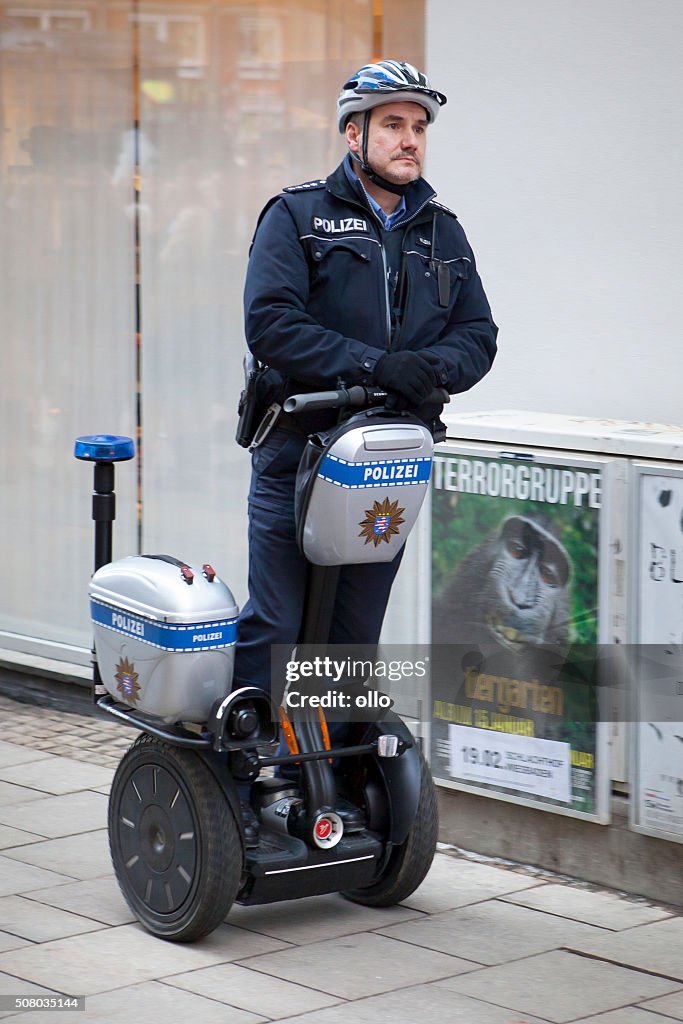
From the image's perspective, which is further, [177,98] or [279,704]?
[177,98]

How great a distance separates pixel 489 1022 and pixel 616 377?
7.12ft

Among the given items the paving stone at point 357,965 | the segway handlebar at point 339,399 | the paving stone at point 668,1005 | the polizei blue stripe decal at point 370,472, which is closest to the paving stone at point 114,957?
the paving stone at point 357,965

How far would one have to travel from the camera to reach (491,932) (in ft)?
15.5

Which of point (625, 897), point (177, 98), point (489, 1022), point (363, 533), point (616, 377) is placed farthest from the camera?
point (177, 98)

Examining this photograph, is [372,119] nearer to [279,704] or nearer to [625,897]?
[279,704]

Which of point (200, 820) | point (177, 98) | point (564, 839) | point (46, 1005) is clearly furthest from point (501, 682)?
point (177, 98)

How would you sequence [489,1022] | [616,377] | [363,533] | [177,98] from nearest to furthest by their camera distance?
1. [489,1022]
2. [363,533]
3. [616,377]
4. [177,98]

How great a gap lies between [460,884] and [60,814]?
4.85 ft

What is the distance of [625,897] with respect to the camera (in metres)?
5.04

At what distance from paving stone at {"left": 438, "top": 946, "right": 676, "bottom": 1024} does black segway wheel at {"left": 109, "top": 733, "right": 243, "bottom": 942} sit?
638 mm

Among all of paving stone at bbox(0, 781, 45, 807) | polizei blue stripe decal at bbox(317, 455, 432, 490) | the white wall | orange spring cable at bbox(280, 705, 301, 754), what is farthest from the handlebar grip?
paving stone at bbox(0, 781, 45, 807)

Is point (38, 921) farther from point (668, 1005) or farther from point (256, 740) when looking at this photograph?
point (668, 1005)

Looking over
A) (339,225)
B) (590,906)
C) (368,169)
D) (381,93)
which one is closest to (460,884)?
(590,906)

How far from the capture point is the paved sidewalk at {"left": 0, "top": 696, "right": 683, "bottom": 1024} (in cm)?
416
